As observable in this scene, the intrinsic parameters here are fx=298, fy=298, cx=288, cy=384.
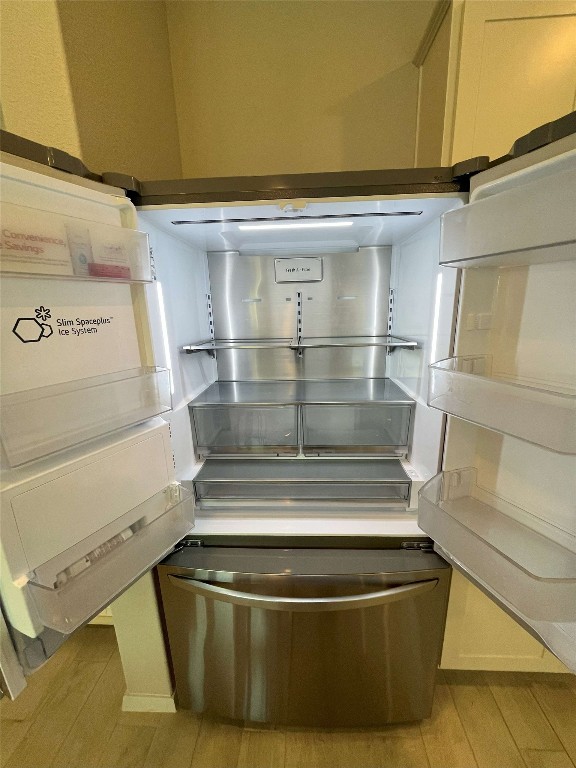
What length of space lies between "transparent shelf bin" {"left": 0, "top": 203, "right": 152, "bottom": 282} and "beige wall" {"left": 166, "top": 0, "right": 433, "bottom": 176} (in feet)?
3.02

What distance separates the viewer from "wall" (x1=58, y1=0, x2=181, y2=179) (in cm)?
73

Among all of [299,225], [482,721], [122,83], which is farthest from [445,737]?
[122,83]

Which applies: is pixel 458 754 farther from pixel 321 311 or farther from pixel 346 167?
pixel 346 167

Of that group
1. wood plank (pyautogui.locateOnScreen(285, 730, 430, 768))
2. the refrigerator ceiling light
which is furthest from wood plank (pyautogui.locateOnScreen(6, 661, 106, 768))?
the refrigerator ceiling light

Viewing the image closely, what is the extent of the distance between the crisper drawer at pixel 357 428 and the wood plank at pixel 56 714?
1.29m

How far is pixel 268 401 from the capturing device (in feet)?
3.51

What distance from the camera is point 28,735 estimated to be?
1.03m

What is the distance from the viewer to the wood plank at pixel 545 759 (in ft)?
3.05

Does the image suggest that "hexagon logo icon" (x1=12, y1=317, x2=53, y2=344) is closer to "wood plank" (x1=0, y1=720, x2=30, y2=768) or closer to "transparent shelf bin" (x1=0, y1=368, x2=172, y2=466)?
"transparent shelf bin" (x1=0, y1=368, x2=172, y2=466)

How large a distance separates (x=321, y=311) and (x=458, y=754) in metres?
1.62

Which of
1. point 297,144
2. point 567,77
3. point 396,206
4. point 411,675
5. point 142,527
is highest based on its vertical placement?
point 297,144

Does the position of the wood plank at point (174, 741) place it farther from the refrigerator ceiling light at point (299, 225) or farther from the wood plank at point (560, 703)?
the refrigerator ceiling light at point (299, 225)

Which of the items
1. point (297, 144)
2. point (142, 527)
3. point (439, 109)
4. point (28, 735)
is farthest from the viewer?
point (297, 144)

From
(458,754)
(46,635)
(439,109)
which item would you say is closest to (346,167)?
(439,109)
